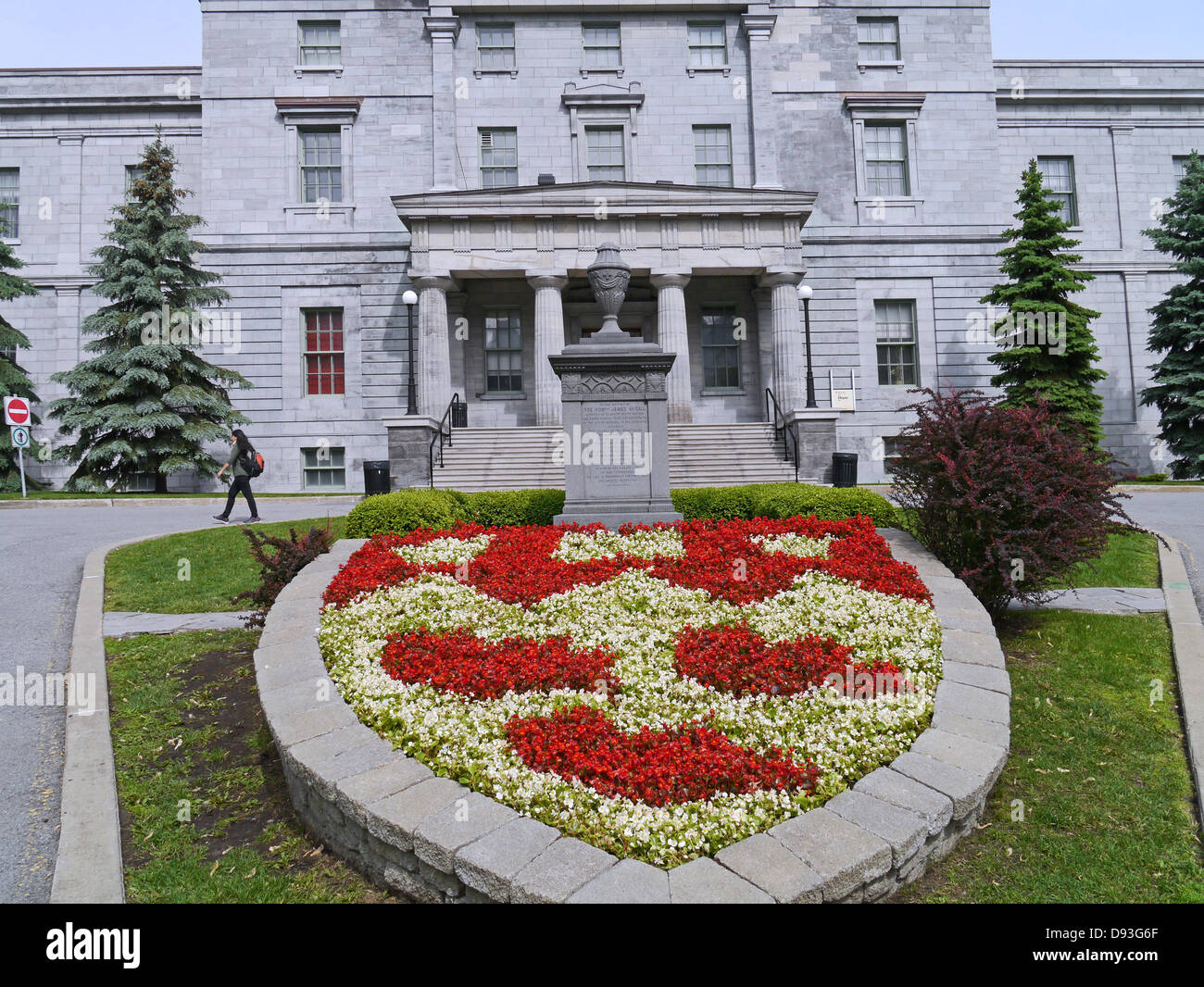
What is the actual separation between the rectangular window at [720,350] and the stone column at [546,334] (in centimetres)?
538

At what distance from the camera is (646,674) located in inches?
194

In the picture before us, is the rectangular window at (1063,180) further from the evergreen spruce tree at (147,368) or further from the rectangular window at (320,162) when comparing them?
the evergreen spruce tree at (147,368)

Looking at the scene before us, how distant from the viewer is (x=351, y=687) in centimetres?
458

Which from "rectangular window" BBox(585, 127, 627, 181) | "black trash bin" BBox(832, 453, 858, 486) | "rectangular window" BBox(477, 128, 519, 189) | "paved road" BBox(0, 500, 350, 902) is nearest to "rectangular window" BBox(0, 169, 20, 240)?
"paved road" BBox(0, 500, 350, 902)

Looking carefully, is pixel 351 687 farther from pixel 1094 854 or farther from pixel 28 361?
pixel 28 361

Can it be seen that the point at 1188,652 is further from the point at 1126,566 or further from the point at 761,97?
the point at 761,97

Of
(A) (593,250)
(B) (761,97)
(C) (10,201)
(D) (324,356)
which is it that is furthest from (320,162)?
(B) (761,97)

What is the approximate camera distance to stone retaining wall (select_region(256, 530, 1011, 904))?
9.39 ft

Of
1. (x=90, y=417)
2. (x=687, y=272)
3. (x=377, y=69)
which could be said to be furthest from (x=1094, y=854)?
(x=377, y=69)

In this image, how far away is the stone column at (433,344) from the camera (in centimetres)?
1948

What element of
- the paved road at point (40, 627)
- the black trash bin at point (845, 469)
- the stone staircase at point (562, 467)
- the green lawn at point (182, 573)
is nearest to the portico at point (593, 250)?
the stone staircase at point (562, 467)

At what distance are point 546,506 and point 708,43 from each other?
67.2ft

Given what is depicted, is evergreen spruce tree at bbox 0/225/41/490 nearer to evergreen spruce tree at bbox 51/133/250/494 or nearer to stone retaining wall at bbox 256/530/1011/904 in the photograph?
evergreen spruce tree at bbox 51/133/250/494

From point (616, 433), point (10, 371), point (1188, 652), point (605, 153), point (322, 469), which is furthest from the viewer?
point (605, 153)
